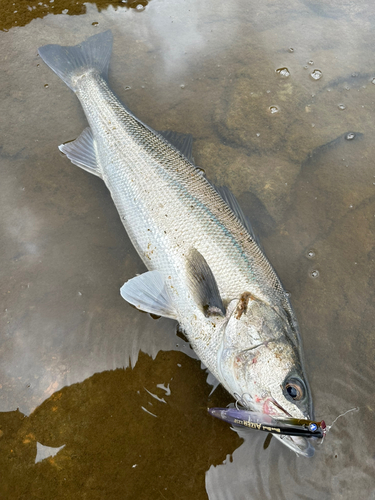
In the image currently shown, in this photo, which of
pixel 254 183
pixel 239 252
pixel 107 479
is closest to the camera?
pixel 107 479

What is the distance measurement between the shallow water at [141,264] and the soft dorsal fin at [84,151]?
0.12m

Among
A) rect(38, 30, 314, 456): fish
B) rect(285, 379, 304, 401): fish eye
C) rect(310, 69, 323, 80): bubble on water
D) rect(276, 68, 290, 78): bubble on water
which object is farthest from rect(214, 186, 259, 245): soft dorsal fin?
rect(310, 69, 323, 80): bubble on water

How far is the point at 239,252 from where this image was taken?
2451 millimetres

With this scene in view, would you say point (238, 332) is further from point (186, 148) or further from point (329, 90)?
A: point (329, 90)

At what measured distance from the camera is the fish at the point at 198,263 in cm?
206

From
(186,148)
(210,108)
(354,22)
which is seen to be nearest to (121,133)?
(186,148)

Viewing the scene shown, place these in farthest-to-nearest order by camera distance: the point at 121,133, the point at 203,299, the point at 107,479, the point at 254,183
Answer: the point at 254,183
the point at 121,133
the point at 203,299
the point at 107,479

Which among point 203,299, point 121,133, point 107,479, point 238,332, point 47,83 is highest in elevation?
point 47,83

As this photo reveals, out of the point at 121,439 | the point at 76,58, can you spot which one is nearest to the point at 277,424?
the point at 121,439

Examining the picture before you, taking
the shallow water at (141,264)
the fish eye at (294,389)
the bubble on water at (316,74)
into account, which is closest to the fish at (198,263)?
the fish eye at (294,389)

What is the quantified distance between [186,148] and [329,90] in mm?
1802

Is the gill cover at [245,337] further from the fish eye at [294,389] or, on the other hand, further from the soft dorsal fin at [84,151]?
the soft dorsal fin at [84,151]

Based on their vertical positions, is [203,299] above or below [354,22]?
below

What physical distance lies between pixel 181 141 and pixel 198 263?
140cm
